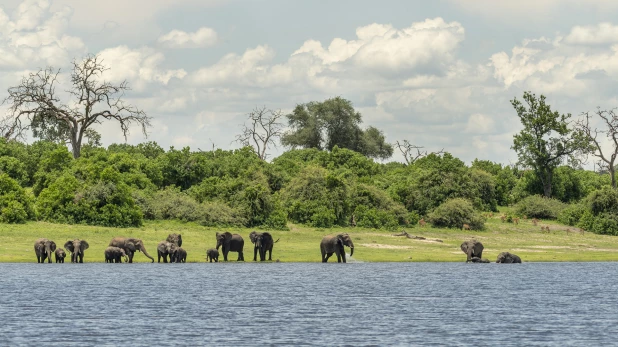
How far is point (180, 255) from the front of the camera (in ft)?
179

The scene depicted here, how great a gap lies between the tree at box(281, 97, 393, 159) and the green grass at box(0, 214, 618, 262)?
188ft

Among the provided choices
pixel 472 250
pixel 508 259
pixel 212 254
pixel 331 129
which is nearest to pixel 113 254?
pixel 212 254

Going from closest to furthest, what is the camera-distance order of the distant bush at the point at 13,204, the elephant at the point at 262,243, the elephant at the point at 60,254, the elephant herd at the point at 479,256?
the elephant at the point at 60,254, the elephant at the point at 262,243, the elephant herd at the point at 479,256, the distant bush at the point at 13,204

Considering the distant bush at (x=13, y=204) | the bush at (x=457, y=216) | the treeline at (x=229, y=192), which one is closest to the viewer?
the distant bush at (x=13, y=204)

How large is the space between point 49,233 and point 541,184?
57.3 metres

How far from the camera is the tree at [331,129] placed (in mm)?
131000

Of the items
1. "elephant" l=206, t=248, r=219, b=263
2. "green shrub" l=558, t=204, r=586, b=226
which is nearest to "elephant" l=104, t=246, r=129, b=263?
"elephant" l=206, t=248, r=219, b=263

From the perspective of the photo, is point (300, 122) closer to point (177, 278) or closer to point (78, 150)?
point (78, 150)

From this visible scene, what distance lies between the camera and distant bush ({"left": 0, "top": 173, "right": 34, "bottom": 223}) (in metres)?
61.0

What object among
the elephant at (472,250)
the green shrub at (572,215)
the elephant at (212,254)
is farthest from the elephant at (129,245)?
the green shrub at (572,215)

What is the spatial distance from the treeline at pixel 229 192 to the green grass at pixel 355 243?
5.43ft

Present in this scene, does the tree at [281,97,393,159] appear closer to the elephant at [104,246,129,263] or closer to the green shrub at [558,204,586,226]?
the green shrub at [558,204,586,226]

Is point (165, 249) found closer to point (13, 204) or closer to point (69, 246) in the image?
point (69, 246)

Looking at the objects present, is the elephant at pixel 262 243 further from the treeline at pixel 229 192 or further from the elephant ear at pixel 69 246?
the treeline at pixel 229 192
